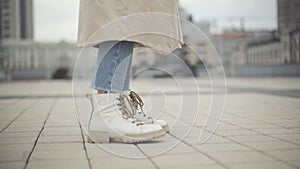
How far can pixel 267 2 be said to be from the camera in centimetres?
461

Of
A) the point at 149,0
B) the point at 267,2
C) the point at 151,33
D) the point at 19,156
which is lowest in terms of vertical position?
the point at 19,156

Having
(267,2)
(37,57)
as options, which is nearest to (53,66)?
(37,57)

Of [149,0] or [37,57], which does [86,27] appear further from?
[37,57]

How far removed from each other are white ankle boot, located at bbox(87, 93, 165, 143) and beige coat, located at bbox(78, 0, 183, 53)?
0.31 meters

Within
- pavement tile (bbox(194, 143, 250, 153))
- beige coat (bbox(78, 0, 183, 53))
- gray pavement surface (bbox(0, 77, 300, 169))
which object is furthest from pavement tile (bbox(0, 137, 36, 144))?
pavement tile (bbox(194, 143, 250, 153))

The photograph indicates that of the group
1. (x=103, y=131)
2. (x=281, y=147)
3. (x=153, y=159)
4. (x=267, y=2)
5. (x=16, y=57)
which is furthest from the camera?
(x=16, y=57)

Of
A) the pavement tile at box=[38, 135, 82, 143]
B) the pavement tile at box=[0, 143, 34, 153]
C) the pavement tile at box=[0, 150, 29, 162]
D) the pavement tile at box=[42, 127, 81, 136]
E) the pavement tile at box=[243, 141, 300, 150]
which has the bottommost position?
the pavement tile at box=[42, 127, 81, 136]

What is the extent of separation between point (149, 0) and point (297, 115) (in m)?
1.94

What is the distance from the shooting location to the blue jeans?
2.03m

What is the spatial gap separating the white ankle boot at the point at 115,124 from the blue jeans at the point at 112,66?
0.05m

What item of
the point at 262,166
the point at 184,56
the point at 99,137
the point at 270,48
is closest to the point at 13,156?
the point at 99,137

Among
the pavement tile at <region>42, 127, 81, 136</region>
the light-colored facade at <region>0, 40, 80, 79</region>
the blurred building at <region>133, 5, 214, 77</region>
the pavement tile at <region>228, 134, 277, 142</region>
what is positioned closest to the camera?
the pavement tile at <region>228, 134, 277, 142</region>

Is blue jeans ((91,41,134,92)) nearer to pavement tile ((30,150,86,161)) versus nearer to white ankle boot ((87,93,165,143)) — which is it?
white ankle boot ((87,93,165,143))

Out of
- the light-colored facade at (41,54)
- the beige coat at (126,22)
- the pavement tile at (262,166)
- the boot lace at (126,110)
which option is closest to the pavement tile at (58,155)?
the boot lace at (126,110)
